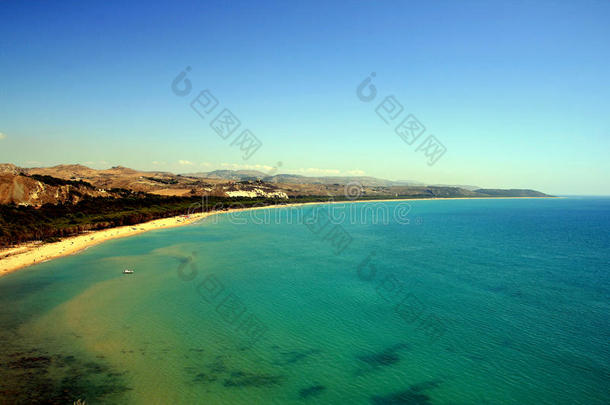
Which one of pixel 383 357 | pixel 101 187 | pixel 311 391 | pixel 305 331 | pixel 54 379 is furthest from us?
pixel 101 187

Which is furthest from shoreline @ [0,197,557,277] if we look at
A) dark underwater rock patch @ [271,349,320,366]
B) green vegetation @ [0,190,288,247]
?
dark underwater rock patch @ [271,349,320,366]

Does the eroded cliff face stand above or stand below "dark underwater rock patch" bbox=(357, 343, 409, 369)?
above

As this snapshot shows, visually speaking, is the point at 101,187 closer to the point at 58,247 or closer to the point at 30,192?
the point at 30,192

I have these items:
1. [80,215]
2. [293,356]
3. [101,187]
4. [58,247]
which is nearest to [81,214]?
[80,215]

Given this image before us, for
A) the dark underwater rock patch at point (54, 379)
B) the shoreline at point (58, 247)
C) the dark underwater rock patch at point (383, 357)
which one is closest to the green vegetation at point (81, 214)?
the shoreline at point (58, 247)

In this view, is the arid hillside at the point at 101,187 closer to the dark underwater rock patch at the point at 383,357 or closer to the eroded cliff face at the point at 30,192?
the eroded cliff face at the point at 30,192

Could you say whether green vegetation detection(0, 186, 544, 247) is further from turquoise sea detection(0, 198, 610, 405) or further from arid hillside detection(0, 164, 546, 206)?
turquoise sea detection(0, 198, 610, 405)

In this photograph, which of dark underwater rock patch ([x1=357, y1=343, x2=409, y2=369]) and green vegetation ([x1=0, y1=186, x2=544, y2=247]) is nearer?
dark underwater rock patch ([x1=357, y1=343, x2=409, y2=369])

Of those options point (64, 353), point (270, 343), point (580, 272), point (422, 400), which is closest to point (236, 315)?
point (270, 343)
